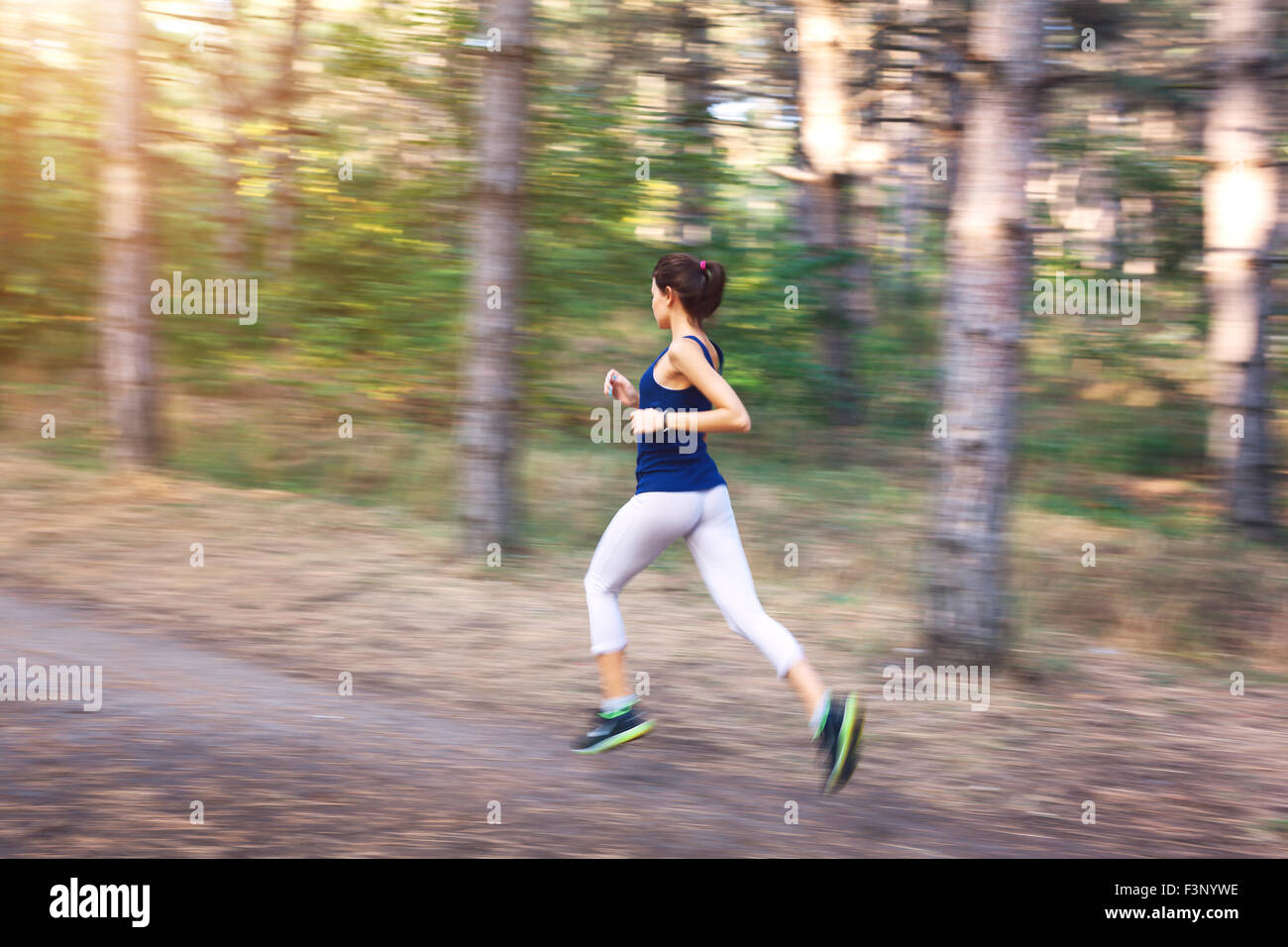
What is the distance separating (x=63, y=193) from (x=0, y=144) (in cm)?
102

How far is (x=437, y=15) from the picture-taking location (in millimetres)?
11133

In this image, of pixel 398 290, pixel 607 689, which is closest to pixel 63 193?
pixel 398 290

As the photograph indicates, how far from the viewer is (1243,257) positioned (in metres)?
9.45

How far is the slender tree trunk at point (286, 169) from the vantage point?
12.6m

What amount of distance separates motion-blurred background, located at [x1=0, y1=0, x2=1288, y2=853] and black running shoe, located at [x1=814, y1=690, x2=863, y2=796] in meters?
2.23

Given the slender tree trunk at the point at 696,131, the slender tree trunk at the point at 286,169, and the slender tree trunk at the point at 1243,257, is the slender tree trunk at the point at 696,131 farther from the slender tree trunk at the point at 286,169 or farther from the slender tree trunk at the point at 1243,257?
the slender tree trunk at the point at 1243,257

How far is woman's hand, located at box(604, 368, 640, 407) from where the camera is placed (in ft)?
A: 15.0

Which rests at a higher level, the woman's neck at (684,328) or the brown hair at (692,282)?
the brown hair at (692,282)

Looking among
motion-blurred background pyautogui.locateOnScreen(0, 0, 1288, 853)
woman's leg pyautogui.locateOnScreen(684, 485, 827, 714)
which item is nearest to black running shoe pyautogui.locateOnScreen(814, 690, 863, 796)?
woman's leg pyautogui.locateOnScreen(684, 485, 827, 714)

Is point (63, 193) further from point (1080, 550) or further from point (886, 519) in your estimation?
point (1080, 550)

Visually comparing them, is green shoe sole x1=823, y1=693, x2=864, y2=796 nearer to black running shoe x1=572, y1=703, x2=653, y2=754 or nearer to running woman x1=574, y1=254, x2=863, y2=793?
running woman x1=574, y1=254, x2=863, y2=793

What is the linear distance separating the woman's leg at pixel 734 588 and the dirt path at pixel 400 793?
23.5 inches

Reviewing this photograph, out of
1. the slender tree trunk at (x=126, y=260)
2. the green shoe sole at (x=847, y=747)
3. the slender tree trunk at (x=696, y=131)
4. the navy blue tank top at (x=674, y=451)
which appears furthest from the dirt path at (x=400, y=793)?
the slender tree trunk at (x=696, y=131)

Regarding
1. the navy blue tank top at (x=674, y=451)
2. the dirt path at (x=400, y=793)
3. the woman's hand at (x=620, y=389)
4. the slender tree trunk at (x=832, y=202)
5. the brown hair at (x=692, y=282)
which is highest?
the slender tree trunk at (x=832, y=202)
